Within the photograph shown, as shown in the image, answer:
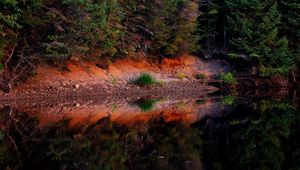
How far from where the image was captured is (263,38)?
119ft

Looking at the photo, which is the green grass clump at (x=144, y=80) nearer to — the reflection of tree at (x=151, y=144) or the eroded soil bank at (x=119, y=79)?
the eroded soil bank at (x=119, y=79)

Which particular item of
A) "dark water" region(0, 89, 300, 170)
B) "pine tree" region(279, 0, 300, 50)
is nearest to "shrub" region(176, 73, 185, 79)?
"pine tree" region(279, 0, 300, 50)

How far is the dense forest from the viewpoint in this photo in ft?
84.2

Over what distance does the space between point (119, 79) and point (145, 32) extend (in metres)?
4.66

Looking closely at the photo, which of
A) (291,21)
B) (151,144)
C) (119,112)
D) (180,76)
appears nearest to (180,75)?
(180,76)

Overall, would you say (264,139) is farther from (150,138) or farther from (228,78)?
(228,78)

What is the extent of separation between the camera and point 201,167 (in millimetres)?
11648

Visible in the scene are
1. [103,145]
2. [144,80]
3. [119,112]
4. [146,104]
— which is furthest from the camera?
[144,80]

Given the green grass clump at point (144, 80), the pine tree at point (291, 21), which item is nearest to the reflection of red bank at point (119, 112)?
the green grass clump at point (144, 80)

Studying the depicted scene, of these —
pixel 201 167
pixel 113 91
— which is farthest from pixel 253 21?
pixel 201 167

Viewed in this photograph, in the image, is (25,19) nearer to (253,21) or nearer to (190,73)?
(190,73)

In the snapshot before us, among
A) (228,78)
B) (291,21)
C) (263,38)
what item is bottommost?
(228,78)

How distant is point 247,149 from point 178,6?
75.5 feet

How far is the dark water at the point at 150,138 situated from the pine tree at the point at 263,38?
11.6m
